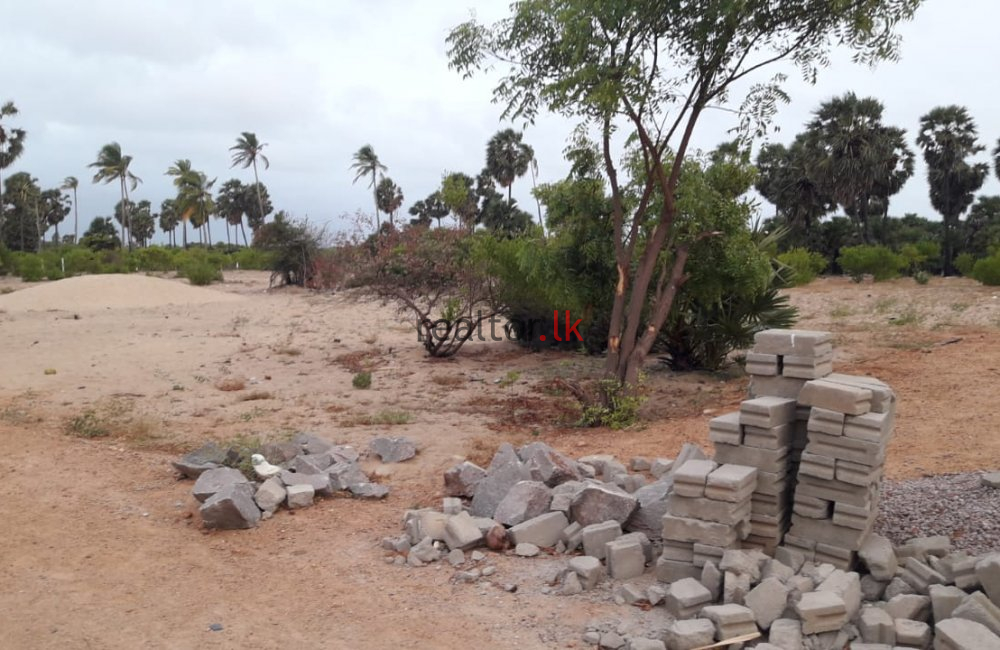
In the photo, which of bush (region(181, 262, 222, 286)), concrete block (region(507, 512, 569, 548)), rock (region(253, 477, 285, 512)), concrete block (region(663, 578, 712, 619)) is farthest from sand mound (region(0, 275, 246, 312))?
concrete block (region(663, 578, 712, 619))

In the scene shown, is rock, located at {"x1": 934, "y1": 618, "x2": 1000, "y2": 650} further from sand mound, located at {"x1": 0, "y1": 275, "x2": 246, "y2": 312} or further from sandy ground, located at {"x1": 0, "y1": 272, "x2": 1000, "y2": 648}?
sand mound, located at {"x1": 0, "y1": 275, "x2": 246, "y2": 312}

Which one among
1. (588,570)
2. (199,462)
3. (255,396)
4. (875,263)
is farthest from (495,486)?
(875,263)

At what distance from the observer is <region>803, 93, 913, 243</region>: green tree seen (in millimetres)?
37000

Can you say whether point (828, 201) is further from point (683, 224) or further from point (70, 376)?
point (70, 376)

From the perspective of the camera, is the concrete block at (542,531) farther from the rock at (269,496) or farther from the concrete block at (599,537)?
the rock at (269,496)

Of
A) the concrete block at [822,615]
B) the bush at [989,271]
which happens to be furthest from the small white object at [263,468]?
the bush at [989,271]

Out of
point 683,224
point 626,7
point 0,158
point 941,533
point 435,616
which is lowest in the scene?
→ point 435,616

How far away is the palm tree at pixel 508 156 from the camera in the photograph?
155 ft

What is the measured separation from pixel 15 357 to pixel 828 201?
3800 cm

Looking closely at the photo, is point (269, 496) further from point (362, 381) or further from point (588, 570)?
point (362, 381)

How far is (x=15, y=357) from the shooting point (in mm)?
14227

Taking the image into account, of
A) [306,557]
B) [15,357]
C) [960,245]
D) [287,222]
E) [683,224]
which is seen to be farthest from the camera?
[960,245]

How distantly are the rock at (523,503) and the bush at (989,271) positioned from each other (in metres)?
23.2

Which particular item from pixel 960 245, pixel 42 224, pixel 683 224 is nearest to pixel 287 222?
pixel 683 224
